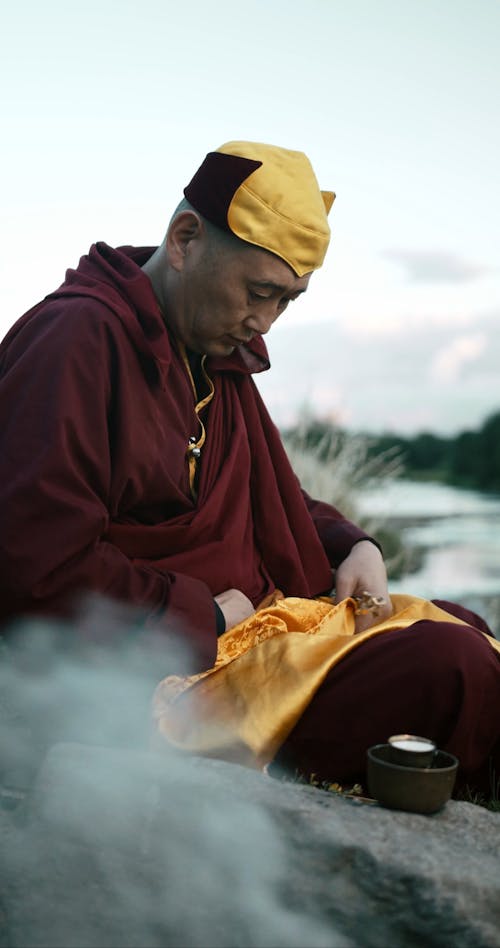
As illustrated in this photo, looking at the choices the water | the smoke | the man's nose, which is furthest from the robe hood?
the water

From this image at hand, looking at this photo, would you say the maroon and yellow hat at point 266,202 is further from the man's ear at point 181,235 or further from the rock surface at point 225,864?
the rock surface at point 225,864

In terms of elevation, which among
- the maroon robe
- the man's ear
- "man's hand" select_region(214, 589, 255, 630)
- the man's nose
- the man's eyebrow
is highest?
the man's ear

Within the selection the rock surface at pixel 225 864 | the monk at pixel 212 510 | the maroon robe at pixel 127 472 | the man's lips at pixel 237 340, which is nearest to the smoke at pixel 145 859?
the rock surface at pixel 225 864

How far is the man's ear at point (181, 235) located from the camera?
312cm

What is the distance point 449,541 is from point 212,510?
9.40 metres

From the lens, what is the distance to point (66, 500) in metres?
2.70

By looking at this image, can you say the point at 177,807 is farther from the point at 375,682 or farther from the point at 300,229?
the point at 300,229

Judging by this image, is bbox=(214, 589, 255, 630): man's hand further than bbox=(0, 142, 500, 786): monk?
Yes

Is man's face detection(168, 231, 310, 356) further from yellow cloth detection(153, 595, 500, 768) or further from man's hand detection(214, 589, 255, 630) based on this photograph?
yellow cloth detection(153, 595, 500, 768)

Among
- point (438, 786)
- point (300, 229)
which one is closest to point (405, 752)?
point (438, 786)

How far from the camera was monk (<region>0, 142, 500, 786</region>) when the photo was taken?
2723mm

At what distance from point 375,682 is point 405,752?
378mm

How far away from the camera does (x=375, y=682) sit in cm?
276

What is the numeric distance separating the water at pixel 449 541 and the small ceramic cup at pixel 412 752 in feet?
19.2
